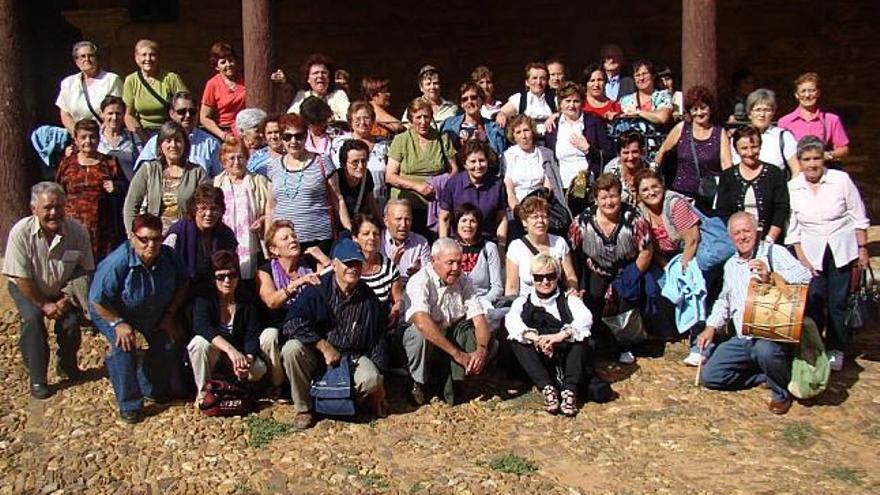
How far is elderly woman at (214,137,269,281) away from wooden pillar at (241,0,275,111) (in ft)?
3.79

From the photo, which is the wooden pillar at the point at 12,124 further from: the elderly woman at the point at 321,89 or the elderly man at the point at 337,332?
the elderly man at the point at 337,332

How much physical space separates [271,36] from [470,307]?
9.65ft

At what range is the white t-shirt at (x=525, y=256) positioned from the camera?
21.5ft

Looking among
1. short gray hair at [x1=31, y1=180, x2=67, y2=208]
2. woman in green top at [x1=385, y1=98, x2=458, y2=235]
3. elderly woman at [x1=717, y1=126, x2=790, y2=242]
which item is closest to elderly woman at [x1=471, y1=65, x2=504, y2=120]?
woman in green top at [x1=385, y1=98, x2=458, y2=235]

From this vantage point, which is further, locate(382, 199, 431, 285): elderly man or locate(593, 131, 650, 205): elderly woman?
locate(593, 131, 650, 205): elderly woman

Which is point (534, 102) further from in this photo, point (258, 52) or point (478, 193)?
point (258, 52)

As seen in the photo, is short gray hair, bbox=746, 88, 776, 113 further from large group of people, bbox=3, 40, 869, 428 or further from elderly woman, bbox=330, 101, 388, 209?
elderly woman, bbox=330, 101, 388, 209

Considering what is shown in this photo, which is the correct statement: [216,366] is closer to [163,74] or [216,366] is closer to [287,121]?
[287,121]

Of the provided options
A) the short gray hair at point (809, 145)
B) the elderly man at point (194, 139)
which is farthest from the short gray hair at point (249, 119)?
the short gray hair at point (809, 145)

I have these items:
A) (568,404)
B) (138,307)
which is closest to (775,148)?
(568,404)

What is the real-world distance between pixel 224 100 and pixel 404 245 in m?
2.30

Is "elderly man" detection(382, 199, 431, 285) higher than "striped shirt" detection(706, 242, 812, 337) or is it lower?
higher

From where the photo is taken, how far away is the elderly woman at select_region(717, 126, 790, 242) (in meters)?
6.67

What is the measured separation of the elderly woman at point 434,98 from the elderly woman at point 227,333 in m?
1.98
